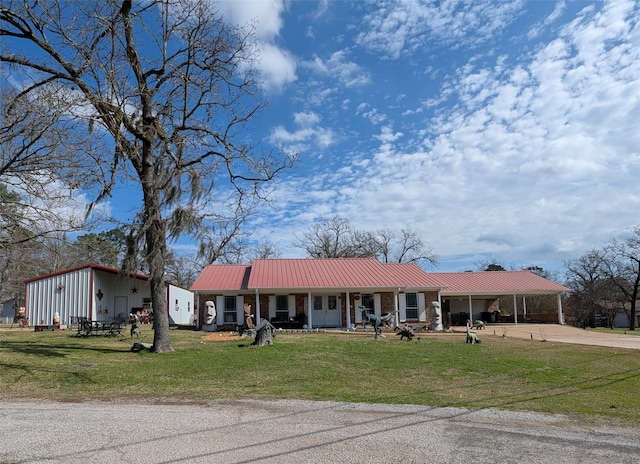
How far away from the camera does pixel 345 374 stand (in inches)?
484

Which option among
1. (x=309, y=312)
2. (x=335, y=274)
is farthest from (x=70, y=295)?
(x=335, y=274)

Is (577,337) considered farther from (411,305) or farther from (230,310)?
(230,310)

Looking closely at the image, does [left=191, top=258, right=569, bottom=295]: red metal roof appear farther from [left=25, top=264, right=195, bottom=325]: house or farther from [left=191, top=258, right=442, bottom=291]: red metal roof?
[left=25, top=264, right=195, bottom=325]: house

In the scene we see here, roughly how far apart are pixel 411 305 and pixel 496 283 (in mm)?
8803

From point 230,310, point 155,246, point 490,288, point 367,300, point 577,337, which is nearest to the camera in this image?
point 155,246

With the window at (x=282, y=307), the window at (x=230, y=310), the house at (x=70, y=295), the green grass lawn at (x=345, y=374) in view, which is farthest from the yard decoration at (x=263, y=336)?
the house at (x=70, y=295)

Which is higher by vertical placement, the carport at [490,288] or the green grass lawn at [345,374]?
the carport at [490,288]

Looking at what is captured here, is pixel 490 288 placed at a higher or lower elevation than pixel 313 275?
lower

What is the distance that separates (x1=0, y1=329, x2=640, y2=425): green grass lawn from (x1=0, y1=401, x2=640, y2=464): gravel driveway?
1.01m

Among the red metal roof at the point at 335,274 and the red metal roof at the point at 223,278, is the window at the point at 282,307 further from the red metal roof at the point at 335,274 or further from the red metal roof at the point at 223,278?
the red metal roof at the point at 223,278

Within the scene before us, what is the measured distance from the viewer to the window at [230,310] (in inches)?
1077

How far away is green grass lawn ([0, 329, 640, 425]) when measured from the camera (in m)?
9.38

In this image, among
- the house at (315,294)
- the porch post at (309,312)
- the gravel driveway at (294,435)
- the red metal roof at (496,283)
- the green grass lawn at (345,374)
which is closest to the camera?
the gravel driveway at (294,435)

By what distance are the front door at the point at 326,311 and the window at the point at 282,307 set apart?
1582 millimetres
